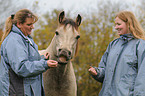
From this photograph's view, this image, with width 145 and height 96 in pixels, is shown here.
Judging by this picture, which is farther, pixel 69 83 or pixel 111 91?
pixel 69 83

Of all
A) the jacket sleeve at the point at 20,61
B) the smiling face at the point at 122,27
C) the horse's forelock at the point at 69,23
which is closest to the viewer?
the jacket sleeve at the point at 20,61

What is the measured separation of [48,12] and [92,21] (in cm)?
475

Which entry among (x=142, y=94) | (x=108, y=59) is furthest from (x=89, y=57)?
(x=142, y=94)

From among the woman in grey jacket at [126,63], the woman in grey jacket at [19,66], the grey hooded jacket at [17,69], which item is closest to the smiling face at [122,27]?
the woman in grey jacket at [126,63]

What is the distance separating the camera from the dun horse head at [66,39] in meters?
3.29

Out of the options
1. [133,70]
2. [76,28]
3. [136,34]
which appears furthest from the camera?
[76,28]

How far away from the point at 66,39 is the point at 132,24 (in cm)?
129

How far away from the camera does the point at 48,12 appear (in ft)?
45.7

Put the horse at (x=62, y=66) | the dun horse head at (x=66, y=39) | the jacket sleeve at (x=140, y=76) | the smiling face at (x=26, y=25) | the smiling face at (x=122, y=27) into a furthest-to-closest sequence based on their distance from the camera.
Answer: the horse at (x=62, y=66)
the smiling face at (x=122, y=27)
the dun horse head at (x=66, y=39)
the smiling face at (x=26, y=25)
the jacket sleeve at (x=140, y=76)

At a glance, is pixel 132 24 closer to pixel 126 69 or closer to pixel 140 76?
pixel 126 69

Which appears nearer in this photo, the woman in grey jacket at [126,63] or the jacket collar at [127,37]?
the woman in grey jacket at [126,63]

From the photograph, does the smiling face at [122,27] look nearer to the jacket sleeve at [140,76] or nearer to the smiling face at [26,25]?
the jacket sleeve at [140,76]

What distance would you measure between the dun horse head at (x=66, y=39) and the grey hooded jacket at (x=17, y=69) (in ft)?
1.59

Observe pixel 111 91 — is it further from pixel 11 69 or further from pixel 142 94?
pixel 11 69
